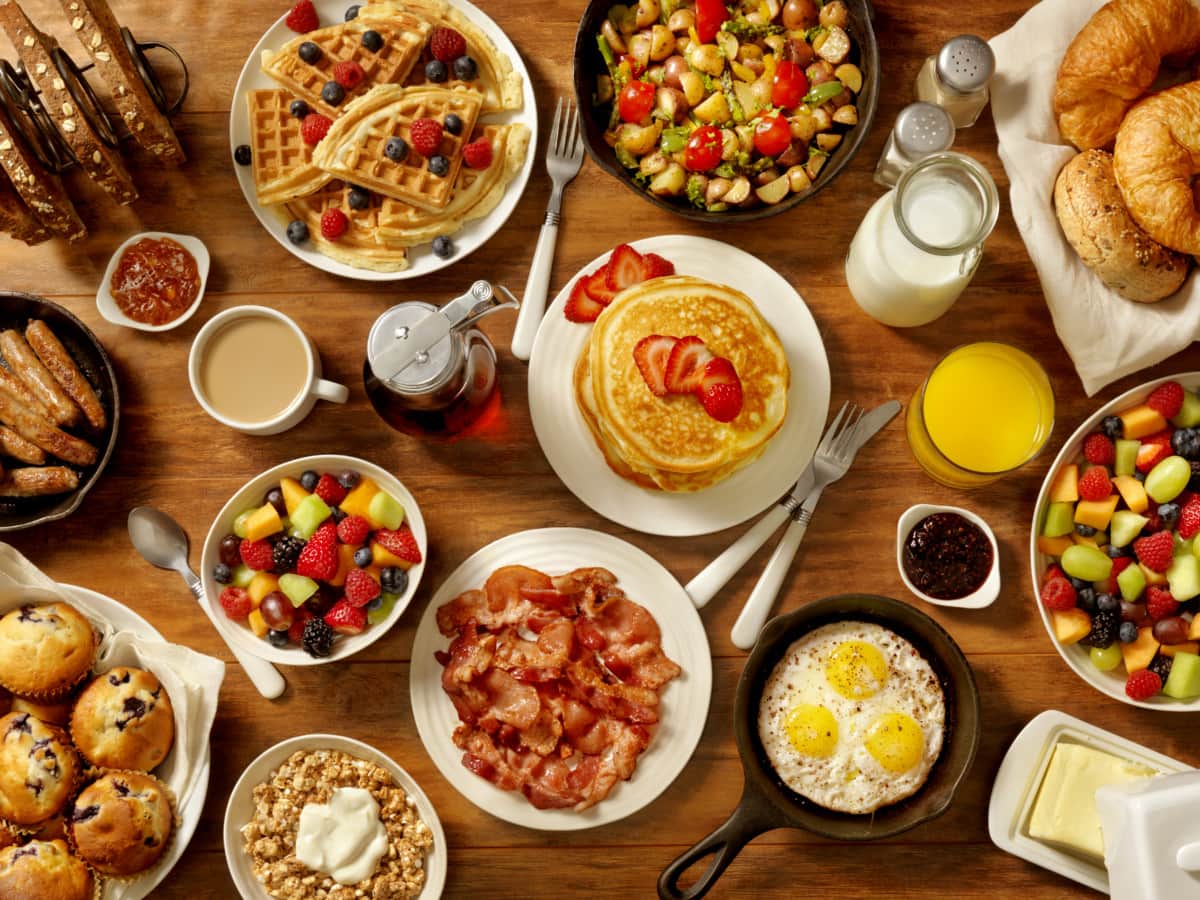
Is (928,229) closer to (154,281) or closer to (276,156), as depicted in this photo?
(276,156)

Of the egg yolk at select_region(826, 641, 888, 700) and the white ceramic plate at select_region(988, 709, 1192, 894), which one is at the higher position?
the egg yolk at select_region(826, 641, 888, 700)

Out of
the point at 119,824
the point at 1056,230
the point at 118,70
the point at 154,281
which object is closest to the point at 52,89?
the point at 118,70

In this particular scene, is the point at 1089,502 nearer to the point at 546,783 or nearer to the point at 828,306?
the point at 828,306

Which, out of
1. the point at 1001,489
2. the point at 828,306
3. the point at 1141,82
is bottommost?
the point at 1001,489

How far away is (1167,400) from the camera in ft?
7.52

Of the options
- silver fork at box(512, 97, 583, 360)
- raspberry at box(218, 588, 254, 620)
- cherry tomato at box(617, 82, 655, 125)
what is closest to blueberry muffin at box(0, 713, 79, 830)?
raspberry at box(218, 588, 254, 620)

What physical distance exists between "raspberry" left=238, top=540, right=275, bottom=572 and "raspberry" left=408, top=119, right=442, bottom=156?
3.28ft

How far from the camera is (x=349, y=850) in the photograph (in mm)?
2260

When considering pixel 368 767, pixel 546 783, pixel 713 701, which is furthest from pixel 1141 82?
pixel 368 767

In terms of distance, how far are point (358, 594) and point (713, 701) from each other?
881 mm

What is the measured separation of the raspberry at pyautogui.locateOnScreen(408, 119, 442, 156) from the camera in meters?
2.34

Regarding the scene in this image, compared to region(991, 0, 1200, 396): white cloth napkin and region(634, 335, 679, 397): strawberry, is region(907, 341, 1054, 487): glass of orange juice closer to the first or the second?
region(991, 0, 1200, 396): white cloth napkin

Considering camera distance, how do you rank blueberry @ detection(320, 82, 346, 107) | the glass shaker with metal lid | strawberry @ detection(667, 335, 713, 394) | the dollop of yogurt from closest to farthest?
the glass shaker with metal lid, strawberry @ detection(667, 335, 713, 394), the dollop of yogurt, blueberry @ detection(320, 82, 346, 107)

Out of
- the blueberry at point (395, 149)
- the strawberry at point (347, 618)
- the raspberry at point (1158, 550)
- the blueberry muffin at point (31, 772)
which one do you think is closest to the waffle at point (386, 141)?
the blueberry at point (395, 149)
